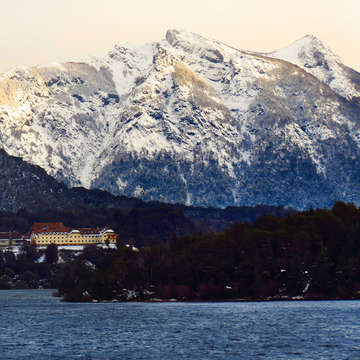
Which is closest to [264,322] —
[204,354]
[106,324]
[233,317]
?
[233,317]

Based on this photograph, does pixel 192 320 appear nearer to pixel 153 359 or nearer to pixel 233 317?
pixel 233 317

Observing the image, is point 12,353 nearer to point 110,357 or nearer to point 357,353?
point 110,357

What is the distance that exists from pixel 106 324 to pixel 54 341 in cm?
2819

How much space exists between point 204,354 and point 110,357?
11738 mm

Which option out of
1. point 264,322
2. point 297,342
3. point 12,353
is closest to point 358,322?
point 264,322

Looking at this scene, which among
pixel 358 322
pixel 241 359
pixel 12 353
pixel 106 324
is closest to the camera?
pixel 241 359

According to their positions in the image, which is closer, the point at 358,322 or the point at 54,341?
the point at 54,341

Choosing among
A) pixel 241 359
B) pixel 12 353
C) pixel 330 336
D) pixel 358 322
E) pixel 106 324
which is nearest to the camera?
pixel 241 359

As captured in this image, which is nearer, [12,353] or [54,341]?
[12,353]

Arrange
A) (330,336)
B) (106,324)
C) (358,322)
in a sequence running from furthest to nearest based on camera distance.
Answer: (106,324) → (358,322) → (330,336)

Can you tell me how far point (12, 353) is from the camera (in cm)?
15388

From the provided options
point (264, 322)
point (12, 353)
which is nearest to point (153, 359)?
point (12, 353)

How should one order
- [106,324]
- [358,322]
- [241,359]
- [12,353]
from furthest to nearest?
1. [106,324]
2. [358,322]
3. [12,353]
4. [241,359]

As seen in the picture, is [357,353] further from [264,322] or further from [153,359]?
[264,322]
